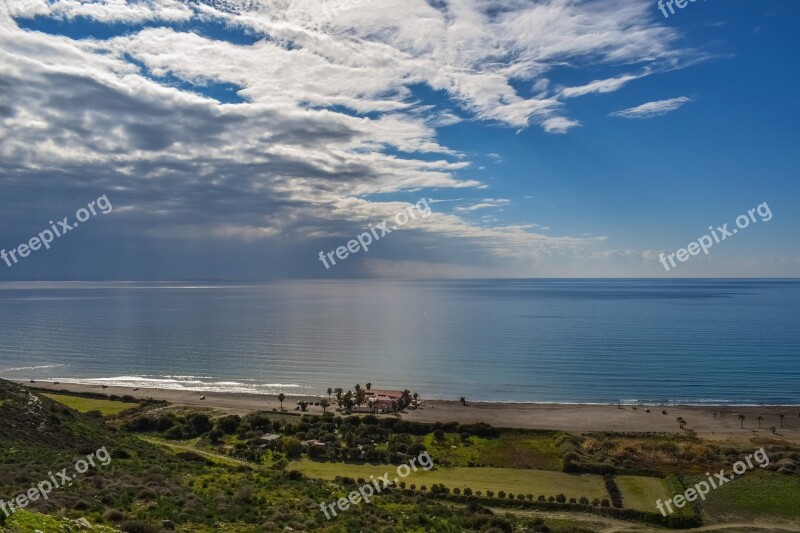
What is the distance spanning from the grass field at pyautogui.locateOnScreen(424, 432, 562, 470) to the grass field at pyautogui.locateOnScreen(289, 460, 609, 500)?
249 cm

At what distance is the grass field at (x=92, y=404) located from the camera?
209ft

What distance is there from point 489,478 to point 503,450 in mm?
9625

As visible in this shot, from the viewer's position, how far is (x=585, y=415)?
63.5 meters

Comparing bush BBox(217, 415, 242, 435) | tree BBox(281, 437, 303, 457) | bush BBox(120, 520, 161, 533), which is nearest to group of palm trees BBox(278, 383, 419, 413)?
bush BBox(217, 415, 242, 435)

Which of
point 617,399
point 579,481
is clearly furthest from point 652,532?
point 617,399

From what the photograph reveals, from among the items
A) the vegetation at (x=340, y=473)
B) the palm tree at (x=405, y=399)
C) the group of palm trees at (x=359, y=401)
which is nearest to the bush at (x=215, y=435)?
the vegetation at (x=340, y=473)

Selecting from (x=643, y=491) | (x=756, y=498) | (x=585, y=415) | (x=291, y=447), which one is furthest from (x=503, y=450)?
(x=756, y=498)

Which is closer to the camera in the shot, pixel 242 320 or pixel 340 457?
pixel 340 457

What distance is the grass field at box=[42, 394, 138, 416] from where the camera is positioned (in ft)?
209

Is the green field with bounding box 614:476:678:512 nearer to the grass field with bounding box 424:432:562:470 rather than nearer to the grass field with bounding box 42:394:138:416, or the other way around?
the grass field with bounding box 424:432:562:470

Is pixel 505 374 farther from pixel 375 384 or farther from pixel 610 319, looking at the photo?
pixel 610 319

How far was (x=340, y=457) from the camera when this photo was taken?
46.6 metres

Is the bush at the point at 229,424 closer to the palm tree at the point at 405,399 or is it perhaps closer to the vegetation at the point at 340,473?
the vegetation at the point at 340,473

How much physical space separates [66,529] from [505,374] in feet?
251
